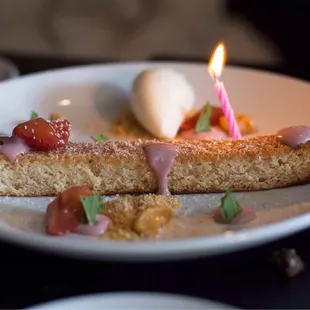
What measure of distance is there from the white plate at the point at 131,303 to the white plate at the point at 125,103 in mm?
112

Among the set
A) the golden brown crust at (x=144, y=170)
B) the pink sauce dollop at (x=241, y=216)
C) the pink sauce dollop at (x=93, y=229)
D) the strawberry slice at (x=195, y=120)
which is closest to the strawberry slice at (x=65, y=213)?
the pink sauce dollop at (x=93, y=229)

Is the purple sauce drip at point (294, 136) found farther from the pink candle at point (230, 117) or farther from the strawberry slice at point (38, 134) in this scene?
the strawberry slice at point (38, 134)

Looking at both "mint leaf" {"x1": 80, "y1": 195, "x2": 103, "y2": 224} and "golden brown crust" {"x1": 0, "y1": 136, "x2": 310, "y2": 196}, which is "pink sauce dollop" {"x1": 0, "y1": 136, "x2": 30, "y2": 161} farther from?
"mint leaf" {"x1": 80, "y1": 195, "x2": 103, "y2": 224}

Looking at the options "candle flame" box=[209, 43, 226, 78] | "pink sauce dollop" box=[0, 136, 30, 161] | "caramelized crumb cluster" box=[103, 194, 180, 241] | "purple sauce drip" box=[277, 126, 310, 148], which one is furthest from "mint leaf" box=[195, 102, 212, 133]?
"pink sauce dollop" box=[0, 136, 30, 161]

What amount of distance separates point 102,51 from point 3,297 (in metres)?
3.73

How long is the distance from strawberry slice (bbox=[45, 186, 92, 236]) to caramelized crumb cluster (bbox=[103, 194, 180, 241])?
2.6 inches

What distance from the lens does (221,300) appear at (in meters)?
1.19

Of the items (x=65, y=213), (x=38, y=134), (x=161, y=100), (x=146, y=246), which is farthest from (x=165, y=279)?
(x=161, y=100)

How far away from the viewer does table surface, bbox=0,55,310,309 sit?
1.20 meters

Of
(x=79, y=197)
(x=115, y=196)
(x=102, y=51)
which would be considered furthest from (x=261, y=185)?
(x=102, y=51)

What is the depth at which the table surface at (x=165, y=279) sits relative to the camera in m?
1.20

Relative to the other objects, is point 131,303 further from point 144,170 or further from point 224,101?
point 224,101

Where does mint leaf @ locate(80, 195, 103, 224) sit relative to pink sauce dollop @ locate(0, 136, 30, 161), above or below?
below

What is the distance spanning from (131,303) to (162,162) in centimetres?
52
